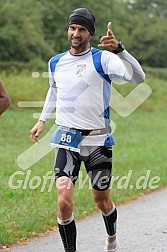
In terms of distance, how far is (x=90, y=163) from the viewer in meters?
6.31

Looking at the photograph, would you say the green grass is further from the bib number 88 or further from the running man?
the bib number 88

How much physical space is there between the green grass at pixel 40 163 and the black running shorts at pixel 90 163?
1625 millimetres

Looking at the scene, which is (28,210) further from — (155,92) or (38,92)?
(155,92)

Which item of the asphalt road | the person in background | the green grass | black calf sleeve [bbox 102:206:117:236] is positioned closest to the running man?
black calf sleeve [bbox 102:206:117:236]

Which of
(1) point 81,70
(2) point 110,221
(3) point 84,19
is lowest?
(2) point 110,221

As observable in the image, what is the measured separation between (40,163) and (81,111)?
936 centimetres

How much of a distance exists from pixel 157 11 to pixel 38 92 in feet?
208

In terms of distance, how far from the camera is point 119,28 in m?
65.2

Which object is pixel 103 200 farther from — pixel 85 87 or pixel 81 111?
pixel 85 87

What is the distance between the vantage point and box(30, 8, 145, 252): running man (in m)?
6.07

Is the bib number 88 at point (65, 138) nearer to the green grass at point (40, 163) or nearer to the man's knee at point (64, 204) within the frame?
the man's knee at point (64, 204)

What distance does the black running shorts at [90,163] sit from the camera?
6141 millimetres

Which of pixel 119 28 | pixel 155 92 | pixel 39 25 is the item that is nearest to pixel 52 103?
pixel 155 92

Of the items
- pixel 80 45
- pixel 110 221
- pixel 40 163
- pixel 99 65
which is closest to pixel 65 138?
pixel 99 65
